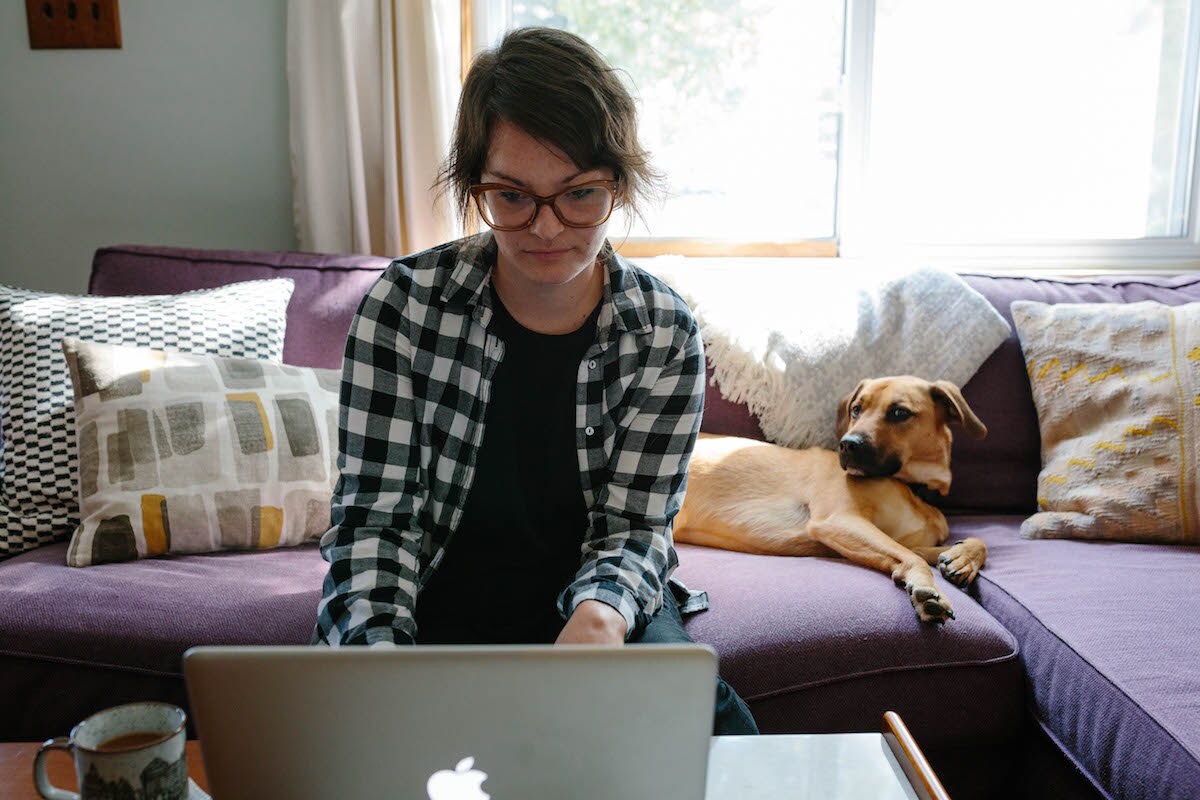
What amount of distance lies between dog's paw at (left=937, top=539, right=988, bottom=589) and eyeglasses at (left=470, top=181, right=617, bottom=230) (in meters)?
0.96

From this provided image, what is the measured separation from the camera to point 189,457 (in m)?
1.65

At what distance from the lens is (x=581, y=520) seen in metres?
1.32

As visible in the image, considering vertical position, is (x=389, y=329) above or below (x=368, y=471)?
above

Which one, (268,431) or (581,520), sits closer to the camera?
(581,520)

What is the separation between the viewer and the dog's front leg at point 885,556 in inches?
59.0

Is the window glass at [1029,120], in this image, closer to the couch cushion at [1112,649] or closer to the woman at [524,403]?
the couch cushion at [1112,649]

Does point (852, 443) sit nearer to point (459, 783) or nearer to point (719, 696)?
point (719, 696)

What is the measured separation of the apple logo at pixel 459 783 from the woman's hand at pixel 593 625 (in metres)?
0.39

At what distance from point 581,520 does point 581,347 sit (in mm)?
233

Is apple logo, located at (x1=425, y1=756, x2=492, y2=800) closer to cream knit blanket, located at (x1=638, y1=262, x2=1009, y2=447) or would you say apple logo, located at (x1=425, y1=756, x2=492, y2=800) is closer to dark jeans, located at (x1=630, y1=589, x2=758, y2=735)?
dark jeans, located at (x1=630, y1=589, x2=758, y2=735)

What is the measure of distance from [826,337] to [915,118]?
3.04 feet

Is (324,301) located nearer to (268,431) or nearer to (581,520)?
(268,431)

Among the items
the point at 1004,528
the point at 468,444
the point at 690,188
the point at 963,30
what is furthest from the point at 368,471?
the point at 963,30

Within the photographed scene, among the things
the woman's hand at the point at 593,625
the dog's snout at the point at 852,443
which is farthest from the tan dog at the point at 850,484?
the woman's hand at the point at 593,625
